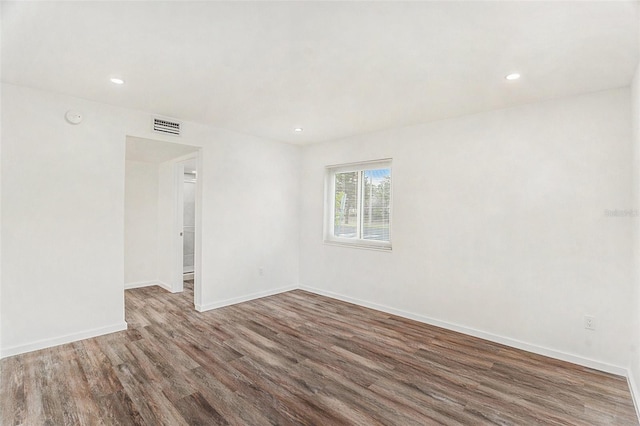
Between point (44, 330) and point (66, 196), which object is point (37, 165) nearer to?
point (66, 196)

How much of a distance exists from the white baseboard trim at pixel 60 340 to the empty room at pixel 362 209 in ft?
0.08

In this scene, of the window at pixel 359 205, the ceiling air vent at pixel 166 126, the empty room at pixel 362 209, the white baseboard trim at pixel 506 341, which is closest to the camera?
the empty room at pixel 362 209

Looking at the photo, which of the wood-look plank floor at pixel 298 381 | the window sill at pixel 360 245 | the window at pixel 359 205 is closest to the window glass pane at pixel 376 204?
the window at pixel 359 205

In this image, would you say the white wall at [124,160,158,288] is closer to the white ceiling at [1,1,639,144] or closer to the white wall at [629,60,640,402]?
the white ceiling at [1,1,639,144]

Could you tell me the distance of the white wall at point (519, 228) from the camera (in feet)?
8.85

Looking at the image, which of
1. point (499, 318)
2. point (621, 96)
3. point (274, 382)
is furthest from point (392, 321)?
point (621, 96)

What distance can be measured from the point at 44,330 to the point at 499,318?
4598 millimetres

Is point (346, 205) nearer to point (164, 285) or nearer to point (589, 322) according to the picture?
point (589, 322)

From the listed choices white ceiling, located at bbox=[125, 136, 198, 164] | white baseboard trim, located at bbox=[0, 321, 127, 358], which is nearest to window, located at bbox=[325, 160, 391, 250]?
white ceiling, located at bbox=[125, 136, 198, 164]

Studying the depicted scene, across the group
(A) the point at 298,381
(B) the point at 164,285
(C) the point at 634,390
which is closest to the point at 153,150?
(B) the point at 164,285

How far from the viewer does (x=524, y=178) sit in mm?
3109

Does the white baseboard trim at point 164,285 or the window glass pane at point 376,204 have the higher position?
the window glass pane at point 376,204

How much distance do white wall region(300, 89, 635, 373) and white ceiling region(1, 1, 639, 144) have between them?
356 mm

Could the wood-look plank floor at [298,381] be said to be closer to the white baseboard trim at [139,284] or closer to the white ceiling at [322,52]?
the white baseboard trim at [139,284]
